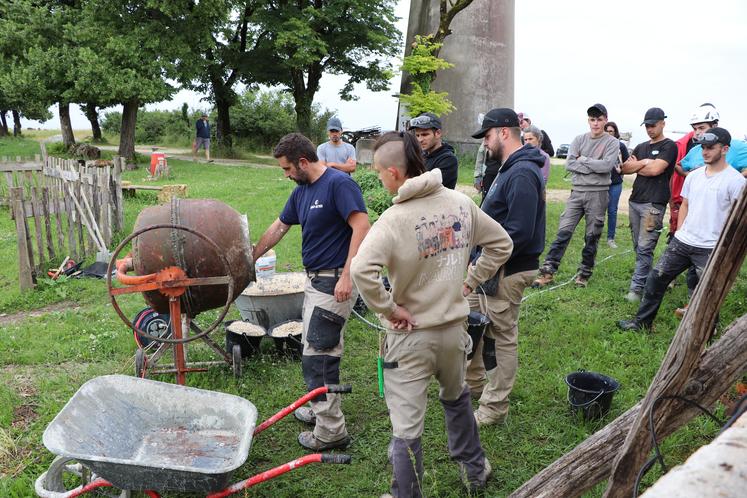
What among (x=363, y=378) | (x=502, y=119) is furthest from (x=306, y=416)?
(x=502, y=119)

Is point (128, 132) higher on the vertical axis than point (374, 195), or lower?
higher

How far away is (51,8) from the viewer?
2142 centimetres

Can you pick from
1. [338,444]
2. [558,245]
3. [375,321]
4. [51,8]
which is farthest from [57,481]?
[51,8]

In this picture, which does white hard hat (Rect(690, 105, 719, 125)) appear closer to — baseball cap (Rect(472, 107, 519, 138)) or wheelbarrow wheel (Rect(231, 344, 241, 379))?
baseball cap (Rect(472, 107, 519, 138))

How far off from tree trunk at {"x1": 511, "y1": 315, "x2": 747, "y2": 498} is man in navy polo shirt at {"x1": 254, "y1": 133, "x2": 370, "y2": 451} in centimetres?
156

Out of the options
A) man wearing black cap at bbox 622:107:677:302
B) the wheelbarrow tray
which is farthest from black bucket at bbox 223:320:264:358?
man wearing black cap at bbox 622:107:677:302

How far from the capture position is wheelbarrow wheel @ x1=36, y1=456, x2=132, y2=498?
3.28 meters

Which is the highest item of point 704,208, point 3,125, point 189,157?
point 3,125

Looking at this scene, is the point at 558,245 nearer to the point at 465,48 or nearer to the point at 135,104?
the point at 465,48

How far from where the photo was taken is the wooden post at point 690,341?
7.14 feet

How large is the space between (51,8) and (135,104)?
5.20 metres

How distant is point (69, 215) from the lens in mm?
8477

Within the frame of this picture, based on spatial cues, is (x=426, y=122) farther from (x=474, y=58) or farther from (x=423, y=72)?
(x=474, y=58)

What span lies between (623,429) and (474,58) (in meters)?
17.9
